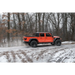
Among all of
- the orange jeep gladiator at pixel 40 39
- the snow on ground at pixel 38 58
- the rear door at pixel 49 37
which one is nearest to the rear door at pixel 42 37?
the orange jeep gladiator at pixel 40 39

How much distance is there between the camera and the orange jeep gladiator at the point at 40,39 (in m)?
6.58

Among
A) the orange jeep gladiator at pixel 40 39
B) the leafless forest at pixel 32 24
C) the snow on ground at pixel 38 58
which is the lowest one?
the snow on ground at pixel 38 58

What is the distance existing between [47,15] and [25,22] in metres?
2.28

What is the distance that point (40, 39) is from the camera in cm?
693

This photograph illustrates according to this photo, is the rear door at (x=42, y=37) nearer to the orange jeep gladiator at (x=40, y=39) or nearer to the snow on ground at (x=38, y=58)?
the orange jeep gladiator at (x=40, y=39)

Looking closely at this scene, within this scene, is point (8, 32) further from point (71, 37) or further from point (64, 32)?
point (71, 37)

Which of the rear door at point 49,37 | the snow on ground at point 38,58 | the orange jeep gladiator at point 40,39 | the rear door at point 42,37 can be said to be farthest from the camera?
the rear door at point 49,37

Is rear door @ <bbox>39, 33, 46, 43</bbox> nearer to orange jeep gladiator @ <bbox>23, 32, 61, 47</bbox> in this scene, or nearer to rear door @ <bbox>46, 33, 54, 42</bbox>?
orange jeep gladiator @ <bbox>23, 32, 61, 47</bbox>

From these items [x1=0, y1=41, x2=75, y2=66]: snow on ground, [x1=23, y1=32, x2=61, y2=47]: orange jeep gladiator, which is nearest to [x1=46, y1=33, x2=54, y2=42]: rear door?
[x1=23, y1=32, x2=61, y2=47]: orange jeep gladiator

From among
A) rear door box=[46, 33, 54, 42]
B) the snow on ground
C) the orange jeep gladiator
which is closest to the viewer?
the snow on ground

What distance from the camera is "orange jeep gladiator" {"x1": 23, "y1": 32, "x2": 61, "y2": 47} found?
658cm

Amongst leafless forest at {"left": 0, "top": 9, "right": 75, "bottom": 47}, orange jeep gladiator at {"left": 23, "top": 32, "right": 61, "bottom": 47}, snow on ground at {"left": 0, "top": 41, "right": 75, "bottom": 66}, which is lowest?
snow on ground at {"left": 0, "top": 41, "right": 75, "bottom": 66}

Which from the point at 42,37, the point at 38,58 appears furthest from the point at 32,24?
the point at 38,58

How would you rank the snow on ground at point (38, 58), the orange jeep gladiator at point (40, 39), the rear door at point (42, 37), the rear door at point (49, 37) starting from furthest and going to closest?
the rear door at point (49, 37) < the rear door at point (42, 37) < the orange jeep gladiator at point (40, 39) < the snow on ground at point (38, 58)
